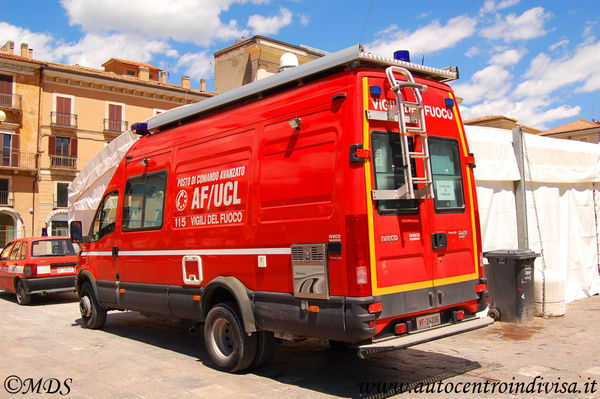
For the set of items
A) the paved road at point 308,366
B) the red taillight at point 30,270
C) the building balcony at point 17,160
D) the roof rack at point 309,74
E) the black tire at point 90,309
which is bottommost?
the paved road at point 308,366

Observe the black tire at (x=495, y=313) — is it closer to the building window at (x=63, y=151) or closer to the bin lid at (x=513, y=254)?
the bin lid at (x=513, y=254)

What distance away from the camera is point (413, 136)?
531 centimetres

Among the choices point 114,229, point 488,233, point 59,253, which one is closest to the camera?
point 114,229

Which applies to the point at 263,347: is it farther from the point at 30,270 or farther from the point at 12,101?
the point at 12,101

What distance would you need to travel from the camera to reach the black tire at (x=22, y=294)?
12195mm

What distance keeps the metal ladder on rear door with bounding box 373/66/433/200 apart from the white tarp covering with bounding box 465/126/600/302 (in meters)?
4.05

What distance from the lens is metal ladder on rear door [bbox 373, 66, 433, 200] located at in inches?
198

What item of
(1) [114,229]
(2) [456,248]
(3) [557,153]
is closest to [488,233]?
(3) [557,153]

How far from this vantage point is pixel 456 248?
5641 mm

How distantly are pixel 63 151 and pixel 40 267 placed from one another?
2740 cm

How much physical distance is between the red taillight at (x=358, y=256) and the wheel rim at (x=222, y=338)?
1.97 m

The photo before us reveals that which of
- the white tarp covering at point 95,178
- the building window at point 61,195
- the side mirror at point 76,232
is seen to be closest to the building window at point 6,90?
the building window at point 61,195

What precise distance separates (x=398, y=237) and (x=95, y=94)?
37.7 m

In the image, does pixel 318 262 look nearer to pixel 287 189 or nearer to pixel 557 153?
pixel 287 189
